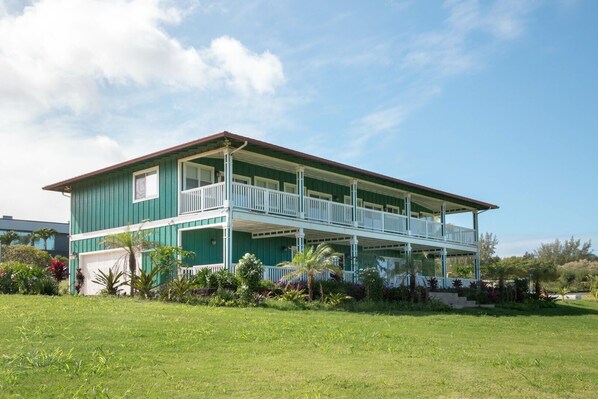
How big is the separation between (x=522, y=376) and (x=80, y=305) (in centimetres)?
1158

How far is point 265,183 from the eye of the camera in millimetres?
27438

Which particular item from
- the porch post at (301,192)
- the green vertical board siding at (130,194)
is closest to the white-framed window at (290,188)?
the green vertical board siding at (130,194)

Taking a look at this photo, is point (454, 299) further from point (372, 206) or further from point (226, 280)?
point (226, 280)

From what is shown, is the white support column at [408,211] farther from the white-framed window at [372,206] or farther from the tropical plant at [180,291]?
the tropical plant at [180,291]

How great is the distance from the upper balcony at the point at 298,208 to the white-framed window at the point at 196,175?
2.35ft

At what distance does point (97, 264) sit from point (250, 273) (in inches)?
407

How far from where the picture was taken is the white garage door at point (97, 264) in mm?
26172

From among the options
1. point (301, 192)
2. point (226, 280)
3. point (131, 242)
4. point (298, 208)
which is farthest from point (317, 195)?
point (226, 280)

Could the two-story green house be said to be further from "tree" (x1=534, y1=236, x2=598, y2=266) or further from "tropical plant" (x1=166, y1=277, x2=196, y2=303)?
"tree" (x1=534, y1=236, x2=598, y2=266)

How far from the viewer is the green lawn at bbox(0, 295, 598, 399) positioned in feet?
27.1

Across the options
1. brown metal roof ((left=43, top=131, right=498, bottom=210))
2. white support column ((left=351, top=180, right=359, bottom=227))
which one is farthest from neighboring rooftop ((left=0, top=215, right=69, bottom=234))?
white support column ((left=351, top=180, right=359, bottom=227))

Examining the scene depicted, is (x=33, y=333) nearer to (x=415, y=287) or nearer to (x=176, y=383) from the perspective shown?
(x=176, y=383)

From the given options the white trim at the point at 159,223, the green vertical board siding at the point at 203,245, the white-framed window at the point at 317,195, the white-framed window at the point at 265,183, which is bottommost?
the green vertical board siding at the point at 203,245

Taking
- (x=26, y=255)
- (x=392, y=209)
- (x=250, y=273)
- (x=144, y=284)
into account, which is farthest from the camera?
(x=26, y=255)
